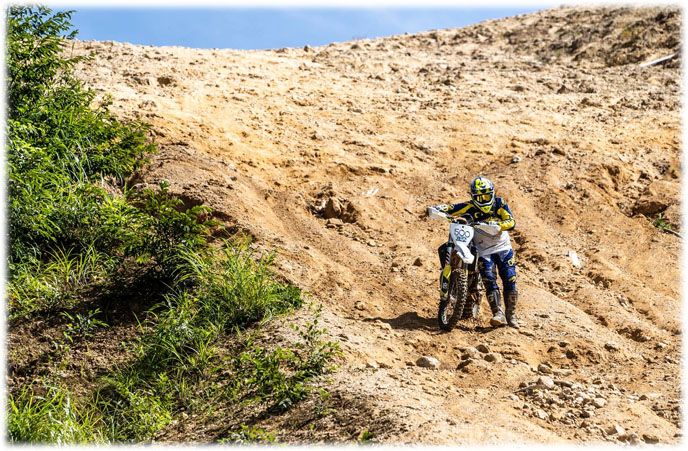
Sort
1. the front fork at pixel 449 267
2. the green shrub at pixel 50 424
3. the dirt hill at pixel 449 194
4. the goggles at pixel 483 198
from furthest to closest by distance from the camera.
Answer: the goggles at pixel 483 198
the front fork at pixel 449 267
the dirt hill at pixel 449 194
the green shrub at pixel 50 424

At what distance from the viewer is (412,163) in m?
11.6

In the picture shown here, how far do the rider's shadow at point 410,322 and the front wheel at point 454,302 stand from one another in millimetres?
167

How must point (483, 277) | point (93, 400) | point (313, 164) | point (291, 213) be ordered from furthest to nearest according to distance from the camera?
1. point (313, 164)
2. point (291, 213)
3. point (483, 277)
4. point (93, 400)

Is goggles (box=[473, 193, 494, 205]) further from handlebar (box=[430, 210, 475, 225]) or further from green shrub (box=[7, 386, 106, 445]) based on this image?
green shrub (box=[7, 386, 106, 445])

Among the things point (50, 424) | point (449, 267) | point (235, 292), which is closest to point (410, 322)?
point (449, 267)

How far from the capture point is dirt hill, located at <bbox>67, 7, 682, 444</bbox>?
541cm

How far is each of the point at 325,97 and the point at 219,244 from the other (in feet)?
20.6

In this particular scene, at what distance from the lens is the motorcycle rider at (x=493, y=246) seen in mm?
7227

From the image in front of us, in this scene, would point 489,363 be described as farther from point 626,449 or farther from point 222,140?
point 222,140

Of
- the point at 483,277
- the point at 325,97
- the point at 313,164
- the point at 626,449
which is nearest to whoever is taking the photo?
the point at 626,449

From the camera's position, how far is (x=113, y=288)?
23.5 ft

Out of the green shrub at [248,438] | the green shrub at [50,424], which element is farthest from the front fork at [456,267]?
the green shrub at [50,424]

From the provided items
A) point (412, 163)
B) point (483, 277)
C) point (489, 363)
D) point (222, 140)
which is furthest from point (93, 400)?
point (412, 163)

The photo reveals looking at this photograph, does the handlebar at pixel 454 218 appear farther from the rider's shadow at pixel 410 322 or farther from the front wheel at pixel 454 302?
the rider's shadow at pixel 410 322
